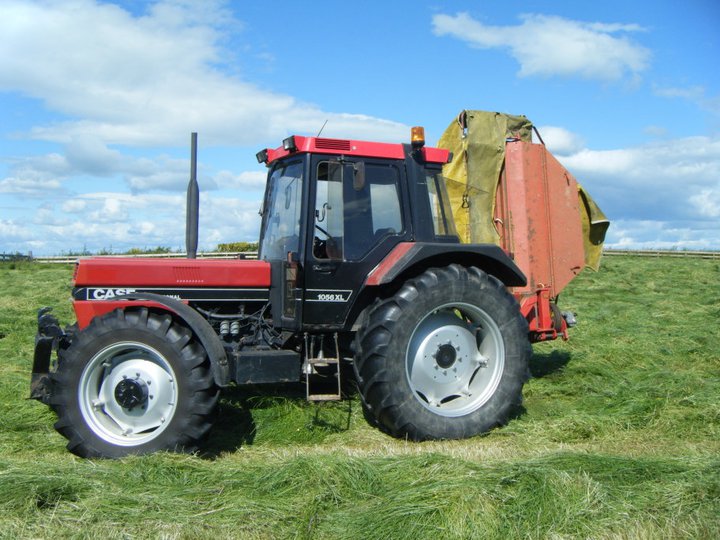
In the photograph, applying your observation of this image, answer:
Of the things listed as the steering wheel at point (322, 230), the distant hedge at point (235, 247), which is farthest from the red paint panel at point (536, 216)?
the distant hedge at point (235, 247)

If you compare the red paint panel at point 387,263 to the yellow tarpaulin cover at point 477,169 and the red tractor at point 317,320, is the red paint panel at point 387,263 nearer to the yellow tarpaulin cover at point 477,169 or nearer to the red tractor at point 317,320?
the red tractor at point 317,320

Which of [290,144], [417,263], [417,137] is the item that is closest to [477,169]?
[417,137]

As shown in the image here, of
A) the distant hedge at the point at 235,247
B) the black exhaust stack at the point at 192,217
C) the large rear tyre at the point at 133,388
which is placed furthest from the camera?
the distant hedge at the point at 235,247

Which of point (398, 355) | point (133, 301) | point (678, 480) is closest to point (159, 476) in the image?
point (133, 301)

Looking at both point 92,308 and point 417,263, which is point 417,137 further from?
point 92,308

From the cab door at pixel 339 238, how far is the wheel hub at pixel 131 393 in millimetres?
1321

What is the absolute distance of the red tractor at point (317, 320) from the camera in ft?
16.0

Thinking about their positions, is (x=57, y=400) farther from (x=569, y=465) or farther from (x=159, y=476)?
(x=569, y=465)

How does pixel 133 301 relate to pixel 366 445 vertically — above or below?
above

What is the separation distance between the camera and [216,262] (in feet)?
18.9

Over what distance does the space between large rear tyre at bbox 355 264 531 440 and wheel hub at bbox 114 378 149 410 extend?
1.57 m

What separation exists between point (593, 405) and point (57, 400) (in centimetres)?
440

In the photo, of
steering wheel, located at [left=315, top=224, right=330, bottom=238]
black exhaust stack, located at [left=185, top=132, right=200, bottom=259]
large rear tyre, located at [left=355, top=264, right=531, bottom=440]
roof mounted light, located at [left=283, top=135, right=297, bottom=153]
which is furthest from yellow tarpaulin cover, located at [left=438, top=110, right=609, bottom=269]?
black exhaust stack, located at [left=185, top=132, right=200, bottom=259]

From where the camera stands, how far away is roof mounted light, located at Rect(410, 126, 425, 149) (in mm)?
5766
